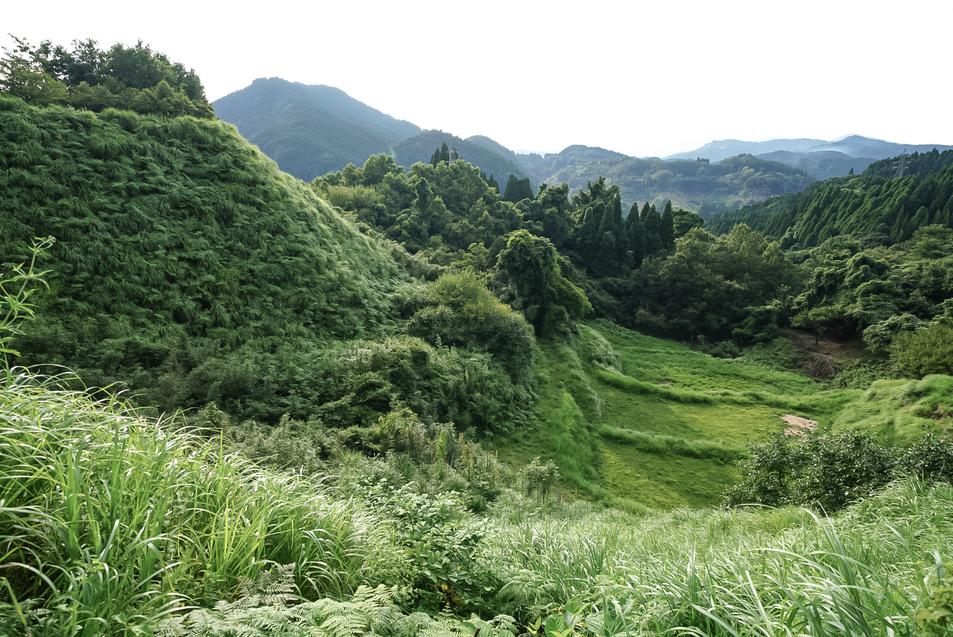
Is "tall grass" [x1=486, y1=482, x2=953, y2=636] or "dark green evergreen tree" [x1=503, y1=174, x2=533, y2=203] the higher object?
"dark green evergreen tree" [x1=503, y1=174, x2=533, y2=203]

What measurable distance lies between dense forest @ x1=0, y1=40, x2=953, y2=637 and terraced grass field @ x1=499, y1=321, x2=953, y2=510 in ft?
0.50

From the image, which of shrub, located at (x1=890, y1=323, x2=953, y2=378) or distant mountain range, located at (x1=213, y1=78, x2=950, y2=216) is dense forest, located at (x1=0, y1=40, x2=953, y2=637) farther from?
distant mountain range, located at (x1=213, y1=78, x2=950, y2=216)

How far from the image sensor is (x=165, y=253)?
41.2 ft

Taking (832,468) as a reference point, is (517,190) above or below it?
above

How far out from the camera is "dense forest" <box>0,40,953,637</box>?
2.07m

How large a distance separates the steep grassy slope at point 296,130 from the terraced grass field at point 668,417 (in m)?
110

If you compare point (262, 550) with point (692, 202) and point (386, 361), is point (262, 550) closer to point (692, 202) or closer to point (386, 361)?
point (386, 361)

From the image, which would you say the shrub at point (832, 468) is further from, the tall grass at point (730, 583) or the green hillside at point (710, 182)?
the green hillside at point (710, 182)

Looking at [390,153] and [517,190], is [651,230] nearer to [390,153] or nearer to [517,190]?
[517,190]

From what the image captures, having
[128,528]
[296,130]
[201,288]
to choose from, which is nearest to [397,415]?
[201,288]

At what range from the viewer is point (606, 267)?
45.9 metres

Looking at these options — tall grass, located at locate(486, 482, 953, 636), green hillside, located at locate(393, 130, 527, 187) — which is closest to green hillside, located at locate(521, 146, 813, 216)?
green hillside, located at locate(393, 130, 527, 187)

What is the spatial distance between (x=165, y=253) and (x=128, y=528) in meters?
13.2

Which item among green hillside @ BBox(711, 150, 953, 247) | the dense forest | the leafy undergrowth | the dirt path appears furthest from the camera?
green hillside @ BBox(711, 150, 953, 247)
